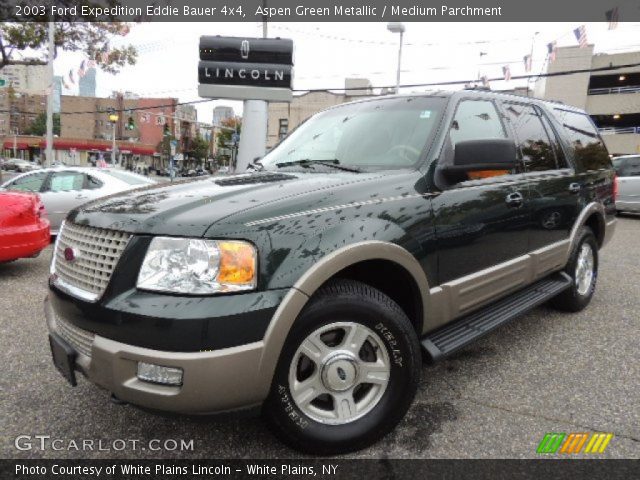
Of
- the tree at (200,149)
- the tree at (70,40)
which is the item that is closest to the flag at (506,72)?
the tree at (70,40)

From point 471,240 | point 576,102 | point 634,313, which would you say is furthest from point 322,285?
point 576,102

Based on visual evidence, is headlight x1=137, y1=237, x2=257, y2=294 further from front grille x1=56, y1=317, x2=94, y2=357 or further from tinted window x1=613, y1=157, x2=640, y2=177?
tinted window x1=613, y1=157, x2=640, y2=177

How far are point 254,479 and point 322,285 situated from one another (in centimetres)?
89

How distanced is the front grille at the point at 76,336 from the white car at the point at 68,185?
6.08 m

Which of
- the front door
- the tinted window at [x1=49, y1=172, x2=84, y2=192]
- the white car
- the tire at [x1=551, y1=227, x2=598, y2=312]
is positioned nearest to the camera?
the front door

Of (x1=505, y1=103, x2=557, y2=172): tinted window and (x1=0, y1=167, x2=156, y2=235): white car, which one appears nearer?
(x1=505, y1=103, x2=557, y2=172): tinted window

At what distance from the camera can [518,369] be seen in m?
3.12

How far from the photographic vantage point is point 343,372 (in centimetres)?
215

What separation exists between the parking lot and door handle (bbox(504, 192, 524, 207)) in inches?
43.1

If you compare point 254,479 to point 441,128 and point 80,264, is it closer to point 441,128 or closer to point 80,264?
point 80,264

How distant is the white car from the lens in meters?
7.62

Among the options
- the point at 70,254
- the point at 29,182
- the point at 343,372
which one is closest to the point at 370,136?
the point at 343,372

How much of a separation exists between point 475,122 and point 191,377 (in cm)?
233

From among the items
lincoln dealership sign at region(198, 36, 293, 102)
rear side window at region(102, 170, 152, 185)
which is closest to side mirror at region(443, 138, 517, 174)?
rear side window at region(102, 170, 152, 185)
